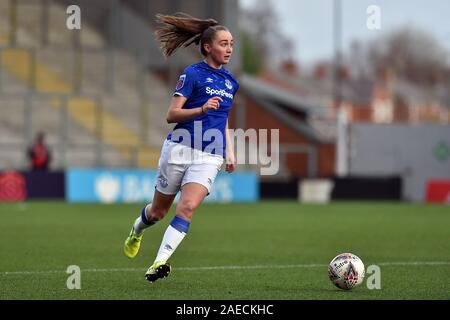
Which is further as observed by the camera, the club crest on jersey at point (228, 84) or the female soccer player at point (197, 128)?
the club crest on jersey at point (228, 84)

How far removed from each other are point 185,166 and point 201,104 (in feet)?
1.97

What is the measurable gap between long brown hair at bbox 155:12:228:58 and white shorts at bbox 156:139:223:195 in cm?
96

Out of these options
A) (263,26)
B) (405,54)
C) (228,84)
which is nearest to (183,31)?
(228,84)

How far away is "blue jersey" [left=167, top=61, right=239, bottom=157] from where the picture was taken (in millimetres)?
9859

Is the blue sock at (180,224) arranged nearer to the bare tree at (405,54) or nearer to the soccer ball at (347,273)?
the soccer ball at (347,273)

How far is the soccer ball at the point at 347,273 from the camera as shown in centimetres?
945

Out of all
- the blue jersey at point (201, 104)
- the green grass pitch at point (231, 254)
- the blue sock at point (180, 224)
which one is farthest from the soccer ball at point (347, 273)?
the blue jersey at point (201, 104)

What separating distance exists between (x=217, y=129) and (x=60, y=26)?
30.1 meters

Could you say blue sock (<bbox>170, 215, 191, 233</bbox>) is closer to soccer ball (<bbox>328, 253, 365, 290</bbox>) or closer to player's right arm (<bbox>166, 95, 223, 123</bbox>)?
player's right arm (<bbox>166, 95, 223, 123</bbox>)

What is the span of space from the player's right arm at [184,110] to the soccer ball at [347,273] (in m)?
1.81

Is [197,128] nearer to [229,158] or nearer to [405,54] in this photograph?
[229,158]
